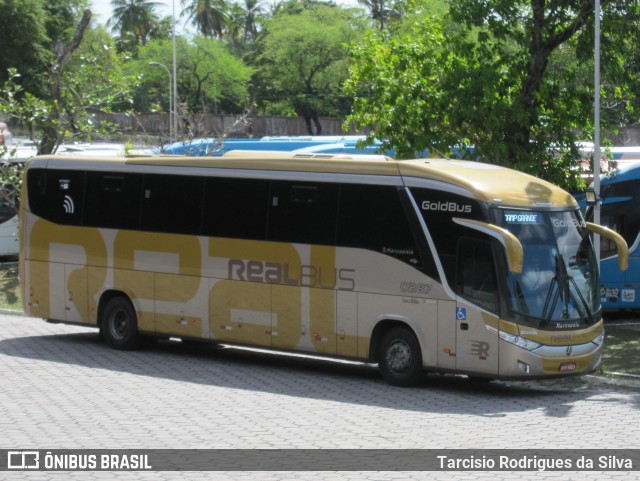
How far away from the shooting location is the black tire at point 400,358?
16.3 metres

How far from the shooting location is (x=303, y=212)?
693 inches

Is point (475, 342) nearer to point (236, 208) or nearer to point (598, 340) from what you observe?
point (598, 340)

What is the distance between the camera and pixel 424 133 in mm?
22672

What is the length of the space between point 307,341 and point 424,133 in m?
6.61

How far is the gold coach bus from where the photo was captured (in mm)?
15586

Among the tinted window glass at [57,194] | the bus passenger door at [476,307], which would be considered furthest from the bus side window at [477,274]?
the tinted window glass at [57,194]

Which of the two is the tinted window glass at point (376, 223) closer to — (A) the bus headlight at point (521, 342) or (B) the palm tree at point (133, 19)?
(A) the bus headlight at point (521, 342)

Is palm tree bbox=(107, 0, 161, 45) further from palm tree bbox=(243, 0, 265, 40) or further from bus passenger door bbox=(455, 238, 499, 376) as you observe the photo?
bus passenger door bbox=(455, 238, 499, 376)

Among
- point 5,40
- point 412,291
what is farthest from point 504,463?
point 5,40

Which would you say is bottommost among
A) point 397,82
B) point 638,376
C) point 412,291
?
point 638,376

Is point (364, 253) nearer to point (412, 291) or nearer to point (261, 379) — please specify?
point (412, 291)

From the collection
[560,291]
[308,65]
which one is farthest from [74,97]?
[308,65]

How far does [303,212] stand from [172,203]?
2.82m

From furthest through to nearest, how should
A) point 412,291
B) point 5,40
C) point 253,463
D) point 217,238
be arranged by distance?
point 5,40
point 217,238
point 412,291
point 253,463
